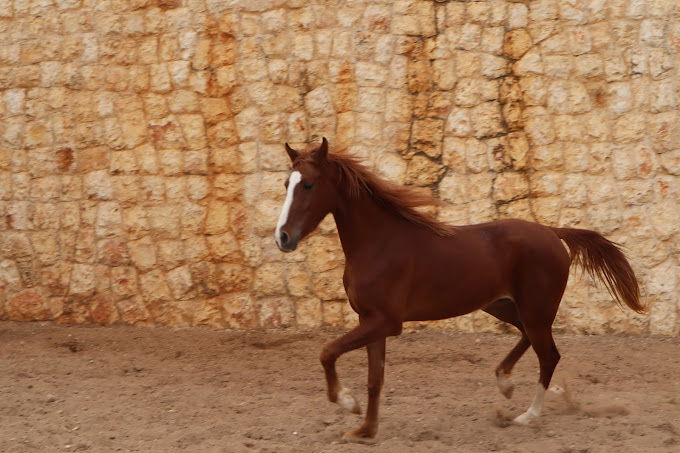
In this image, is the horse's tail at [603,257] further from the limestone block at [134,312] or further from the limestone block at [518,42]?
the limestone block at [134,312]

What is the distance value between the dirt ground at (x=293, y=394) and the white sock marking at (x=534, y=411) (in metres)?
0.08

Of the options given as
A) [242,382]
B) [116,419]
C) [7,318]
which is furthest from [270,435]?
[7,318]

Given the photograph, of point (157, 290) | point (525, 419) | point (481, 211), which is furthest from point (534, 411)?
point (157, 290)

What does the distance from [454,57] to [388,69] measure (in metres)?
0.63

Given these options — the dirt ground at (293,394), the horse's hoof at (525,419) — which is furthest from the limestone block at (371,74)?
the horse's hoof at (525,419)

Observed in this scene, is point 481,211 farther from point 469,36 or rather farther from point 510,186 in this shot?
point 469,36

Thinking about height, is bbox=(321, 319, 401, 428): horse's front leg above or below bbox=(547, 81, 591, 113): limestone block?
below

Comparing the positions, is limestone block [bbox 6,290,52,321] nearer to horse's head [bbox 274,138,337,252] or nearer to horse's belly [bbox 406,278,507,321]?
horse's head [bbox 274,138,337,252]

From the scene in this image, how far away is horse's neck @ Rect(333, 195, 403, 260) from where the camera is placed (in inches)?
225

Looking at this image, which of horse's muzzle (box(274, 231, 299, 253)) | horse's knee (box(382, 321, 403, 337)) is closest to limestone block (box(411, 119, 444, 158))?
horse's knee (box(382, 321, 403, 337))

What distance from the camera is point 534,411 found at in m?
6.08

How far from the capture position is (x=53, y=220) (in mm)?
9281

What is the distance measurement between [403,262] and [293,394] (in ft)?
5.95

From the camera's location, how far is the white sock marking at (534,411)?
6043 millimetres
